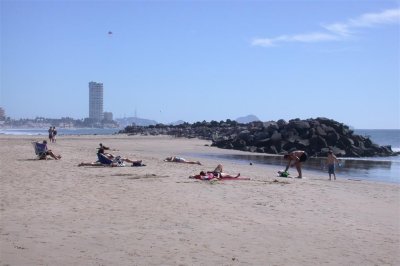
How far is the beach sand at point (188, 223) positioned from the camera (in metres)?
5.85

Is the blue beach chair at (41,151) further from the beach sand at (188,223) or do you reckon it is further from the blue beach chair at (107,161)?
the beach sand at (188,223)

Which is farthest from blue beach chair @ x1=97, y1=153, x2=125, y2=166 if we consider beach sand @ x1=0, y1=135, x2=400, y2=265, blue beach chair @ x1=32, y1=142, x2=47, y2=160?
beach sand @ x1=0, y1=135, x2=400, y2=265

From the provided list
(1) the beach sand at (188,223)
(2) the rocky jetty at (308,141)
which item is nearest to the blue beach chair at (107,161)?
(1) the beach sand at (188,223)

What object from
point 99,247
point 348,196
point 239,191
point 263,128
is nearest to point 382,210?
point 348,196

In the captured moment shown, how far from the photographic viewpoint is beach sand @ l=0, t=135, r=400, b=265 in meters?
5.85

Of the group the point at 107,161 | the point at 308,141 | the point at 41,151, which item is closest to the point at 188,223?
the point at 107,161

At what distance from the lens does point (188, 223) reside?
7.49m

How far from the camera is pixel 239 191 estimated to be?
11.0 m

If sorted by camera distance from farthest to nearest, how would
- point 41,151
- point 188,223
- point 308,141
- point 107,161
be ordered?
point 308,141
point 41,151
point 107,161
point 188,223

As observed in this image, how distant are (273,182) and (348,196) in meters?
2.29

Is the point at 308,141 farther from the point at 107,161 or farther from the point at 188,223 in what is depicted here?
the point at 188,223

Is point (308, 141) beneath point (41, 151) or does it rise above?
above

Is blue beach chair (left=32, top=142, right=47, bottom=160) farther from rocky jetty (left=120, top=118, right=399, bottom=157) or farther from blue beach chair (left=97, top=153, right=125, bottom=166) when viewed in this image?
rocky jetty (left=120, top=118, right=399, bottom=157)

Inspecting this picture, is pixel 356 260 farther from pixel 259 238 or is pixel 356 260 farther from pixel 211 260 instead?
pixel 211 260
